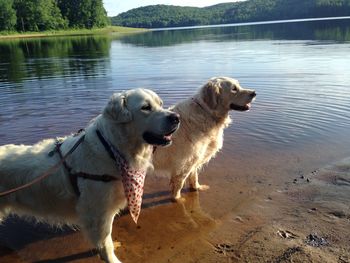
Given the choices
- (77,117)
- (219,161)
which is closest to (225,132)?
(219,161)

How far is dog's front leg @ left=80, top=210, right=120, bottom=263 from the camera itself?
15.5 ft

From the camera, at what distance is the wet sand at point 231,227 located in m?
5.57

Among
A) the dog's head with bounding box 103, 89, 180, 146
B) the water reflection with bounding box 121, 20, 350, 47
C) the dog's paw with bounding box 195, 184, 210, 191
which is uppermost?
the dog's head with bounding box 103, 89, 180, 146

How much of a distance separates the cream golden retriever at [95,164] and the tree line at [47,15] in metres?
103

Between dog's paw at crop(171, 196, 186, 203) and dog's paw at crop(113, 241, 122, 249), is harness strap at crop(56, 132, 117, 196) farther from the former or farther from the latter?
dog's paw at crop(171, 196, 186, 203)

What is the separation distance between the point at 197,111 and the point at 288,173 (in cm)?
293

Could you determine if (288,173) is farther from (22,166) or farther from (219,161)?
(22,166)

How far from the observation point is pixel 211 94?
7.00 m

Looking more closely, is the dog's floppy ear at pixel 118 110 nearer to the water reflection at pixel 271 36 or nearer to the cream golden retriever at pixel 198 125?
the cream golden retriever at pixel 198 125

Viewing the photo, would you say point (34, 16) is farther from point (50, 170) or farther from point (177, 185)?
point (50, 170)

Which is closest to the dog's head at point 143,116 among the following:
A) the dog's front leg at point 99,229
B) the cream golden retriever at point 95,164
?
the cream golden retriever at point 95,164

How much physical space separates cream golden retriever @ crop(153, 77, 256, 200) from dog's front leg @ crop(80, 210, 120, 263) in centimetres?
236

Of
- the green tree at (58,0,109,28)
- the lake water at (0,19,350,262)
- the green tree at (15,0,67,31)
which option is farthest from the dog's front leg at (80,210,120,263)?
the green tree at (58,0,109,28)

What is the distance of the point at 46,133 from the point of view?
11555 mm
